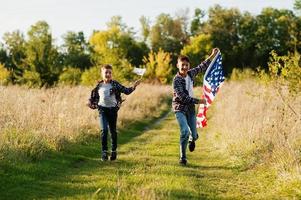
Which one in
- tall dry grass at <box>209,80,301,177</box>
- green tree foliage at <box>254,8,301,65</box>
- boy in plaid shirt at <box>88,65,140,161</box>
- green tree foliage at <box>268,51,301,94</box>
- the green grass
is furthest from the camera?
green tree foliage at <box>254,8,301,65</box>

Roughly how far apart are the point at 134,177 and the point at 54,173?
5.92 ft

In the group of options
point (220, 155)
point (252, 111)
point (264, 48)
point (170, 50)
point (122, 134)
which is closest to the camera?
point (220, 155)

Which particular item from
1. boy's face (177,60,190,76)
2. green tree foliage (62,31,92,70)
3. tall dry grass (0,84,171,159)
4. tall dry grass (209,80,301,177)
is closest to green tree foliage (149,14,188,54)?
Answer: green tree foliage (62,31,92,70)

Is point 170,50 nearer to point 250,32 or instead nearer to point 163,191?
point 250,32

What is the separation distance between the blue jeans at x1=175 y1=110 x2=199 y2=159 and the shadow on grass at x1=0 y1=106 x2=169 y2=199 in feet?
3.82

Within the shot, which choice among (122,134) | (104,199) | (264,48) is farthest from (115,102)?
(264,48)

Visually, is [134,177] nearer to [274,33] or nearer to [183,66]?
[183,66]

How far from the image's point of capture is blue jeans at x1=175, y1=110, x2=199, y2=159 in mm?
10648

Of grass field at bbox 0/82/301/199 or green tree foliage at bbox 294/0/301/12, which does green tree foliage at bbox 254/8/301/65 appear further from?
grass field at bbox 0/82/301/199

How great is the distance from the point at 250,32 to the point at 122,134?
6284cm

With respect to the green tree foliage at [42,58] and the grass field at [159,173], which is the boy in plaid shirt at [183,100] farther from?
the green tree foliage at [42,58]

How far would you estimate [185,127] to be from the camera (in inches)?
418

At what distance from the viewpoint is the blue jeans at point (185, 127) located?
419 inches

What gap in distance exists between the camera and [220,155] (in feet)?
39.8
